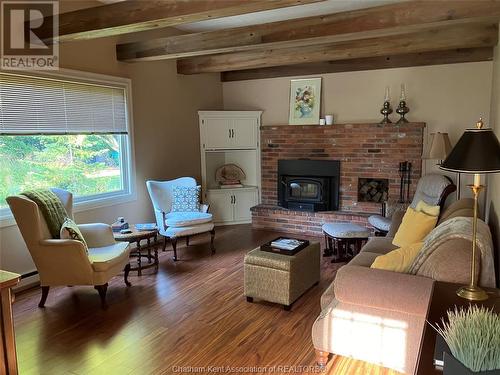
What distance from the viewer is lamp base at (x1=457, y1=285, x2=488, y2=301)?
72.1 inches

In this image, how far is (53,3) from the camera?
374 cm

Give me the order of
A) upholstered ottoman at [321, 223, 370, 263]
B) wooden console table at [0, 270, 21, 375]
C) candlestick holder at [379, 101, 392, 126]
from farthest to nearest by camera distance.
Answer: candlestick holder at [379, 101, 392, 126], upholstered ottoman at [321, 223, 370, 263], wooden console table at [0, 270, 21, 375]

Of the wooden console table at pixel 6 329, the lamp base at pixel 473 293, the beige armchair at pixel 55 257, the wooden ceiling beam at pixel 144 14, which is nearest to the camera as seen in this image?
the wooden console table at pixel 6 329

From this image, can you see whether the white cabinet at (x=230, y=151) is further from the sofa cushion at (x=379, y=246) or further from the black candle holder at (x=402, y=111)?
the sofa cushion at (x=379, y=246)

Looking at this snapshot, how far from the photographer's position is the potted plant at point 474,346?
1113 millimetres

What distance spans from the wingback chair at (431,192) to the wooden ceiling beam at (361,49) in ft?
4.65

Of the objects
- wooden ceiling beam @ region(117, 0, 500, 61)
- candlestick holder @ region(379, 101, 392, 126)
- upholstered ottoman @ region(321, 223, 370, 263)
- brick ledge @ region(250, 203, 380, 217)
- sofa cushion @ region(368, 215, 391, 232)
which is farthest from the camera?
brick ledge @ region(250, 203, 380, 217)

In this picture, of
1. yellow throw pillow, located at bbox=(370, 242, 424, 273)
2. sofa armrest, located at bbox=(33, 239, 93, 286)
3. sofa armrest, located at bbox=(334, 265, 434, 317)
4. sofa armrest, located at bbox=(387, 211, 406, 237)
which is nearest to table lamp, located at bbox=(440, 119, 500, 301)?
sofa armrest, located at bbox=(334, 265, 434, 317)

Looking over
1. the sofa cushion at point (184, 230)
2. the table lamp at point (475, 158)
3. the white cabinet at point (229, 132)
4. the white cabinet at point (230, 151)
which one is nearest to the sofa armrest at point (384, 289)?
the table lamp at point (475, 158)

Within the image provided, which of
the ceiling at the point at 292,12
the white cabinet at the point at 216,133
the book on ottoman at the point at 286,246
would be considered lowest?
the book on ottoman at the point at 286,246

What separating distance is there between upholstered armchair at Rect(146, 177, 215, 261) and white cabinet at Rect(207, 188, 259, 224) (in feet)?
3.31

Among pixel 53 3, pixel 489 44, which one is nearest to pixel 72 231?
pixel 53 3

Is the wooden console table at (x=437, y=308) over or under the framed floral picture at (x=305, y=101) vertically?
under

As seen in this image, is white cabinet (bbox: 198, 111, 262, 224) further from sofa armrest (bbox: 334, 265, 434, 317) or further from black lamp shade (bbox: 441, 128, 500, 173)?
black lamp shade (bbox: 441, 128, 500, 173)
